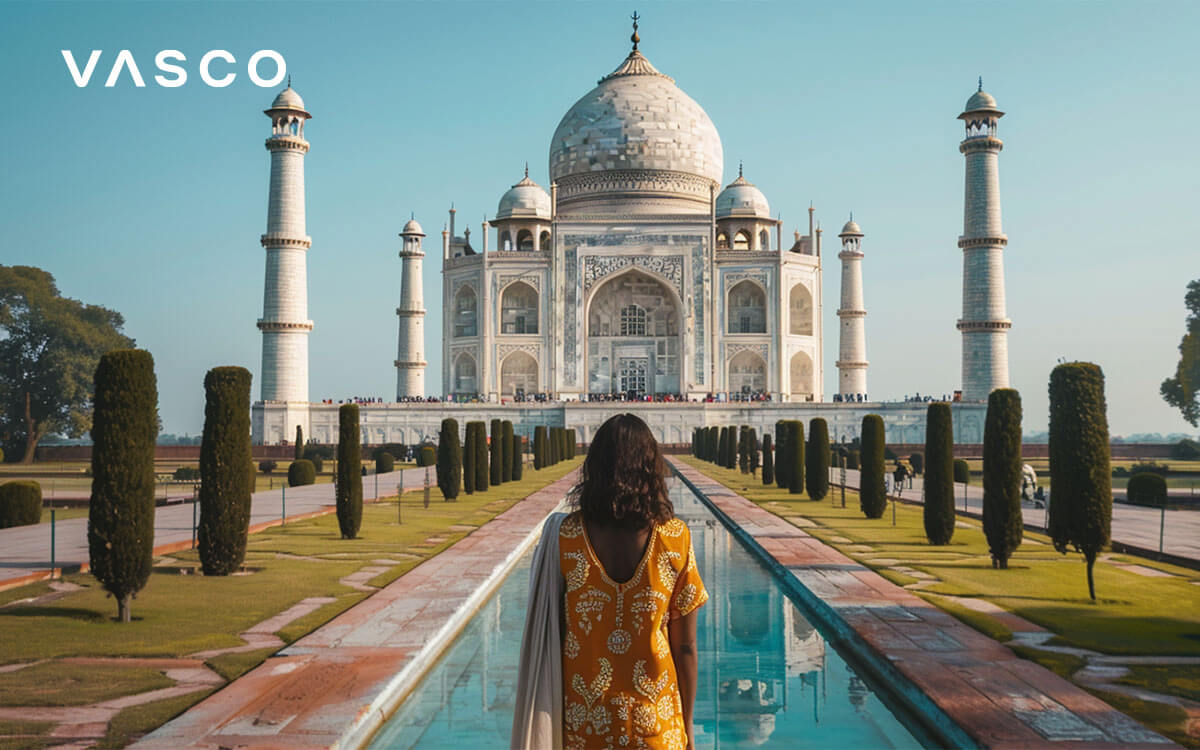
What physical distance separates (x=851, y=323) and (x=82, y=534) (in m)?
31.4

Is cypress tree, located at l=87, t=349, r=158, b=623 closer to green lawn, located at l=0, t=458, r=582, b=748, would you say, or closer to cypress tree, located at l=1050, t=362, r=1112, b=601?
green lawn, located at l=0, t=458, r=582, b=748

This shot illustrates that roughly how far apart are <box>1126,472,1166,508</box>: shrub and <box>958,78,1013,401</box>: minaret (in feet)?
48.8

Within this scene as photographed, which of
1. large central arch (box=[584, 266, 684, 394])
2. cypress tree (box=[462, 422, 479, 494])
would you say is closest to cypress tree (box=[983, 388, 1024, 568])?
cypress tree (box=[462, 422, 479, 494])

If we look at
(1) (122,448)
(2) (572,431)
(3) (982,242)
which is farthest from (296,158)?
(1) (122,448)

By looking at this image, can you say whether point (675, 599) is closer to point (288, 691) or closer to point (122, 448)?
point (288, 691)

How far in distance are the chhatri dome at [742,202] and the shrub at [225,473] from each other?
3276 cm

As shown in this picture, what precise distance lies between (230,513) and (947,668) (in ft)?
16.3

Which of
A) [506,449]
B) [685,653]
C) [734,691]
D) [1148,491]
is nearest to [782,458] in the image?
[506,449]

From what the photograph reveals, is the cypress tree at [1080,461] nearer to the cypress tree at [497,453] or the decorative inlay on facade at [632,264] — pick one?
the cypress tree at [497,453]

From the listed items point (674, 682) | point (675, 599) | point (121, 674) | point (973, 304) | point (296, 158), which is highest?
point (296, 158)

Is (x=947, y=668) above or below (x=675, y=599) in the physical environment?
below

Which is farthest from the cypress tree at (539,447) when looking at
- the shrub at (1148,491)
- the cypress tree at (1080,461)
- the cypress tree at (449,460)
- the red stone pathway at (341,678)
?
the cypress tree at (1080,461)

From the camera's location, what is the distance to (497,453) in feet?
57.7

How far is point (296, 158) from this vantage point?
28016 mm
